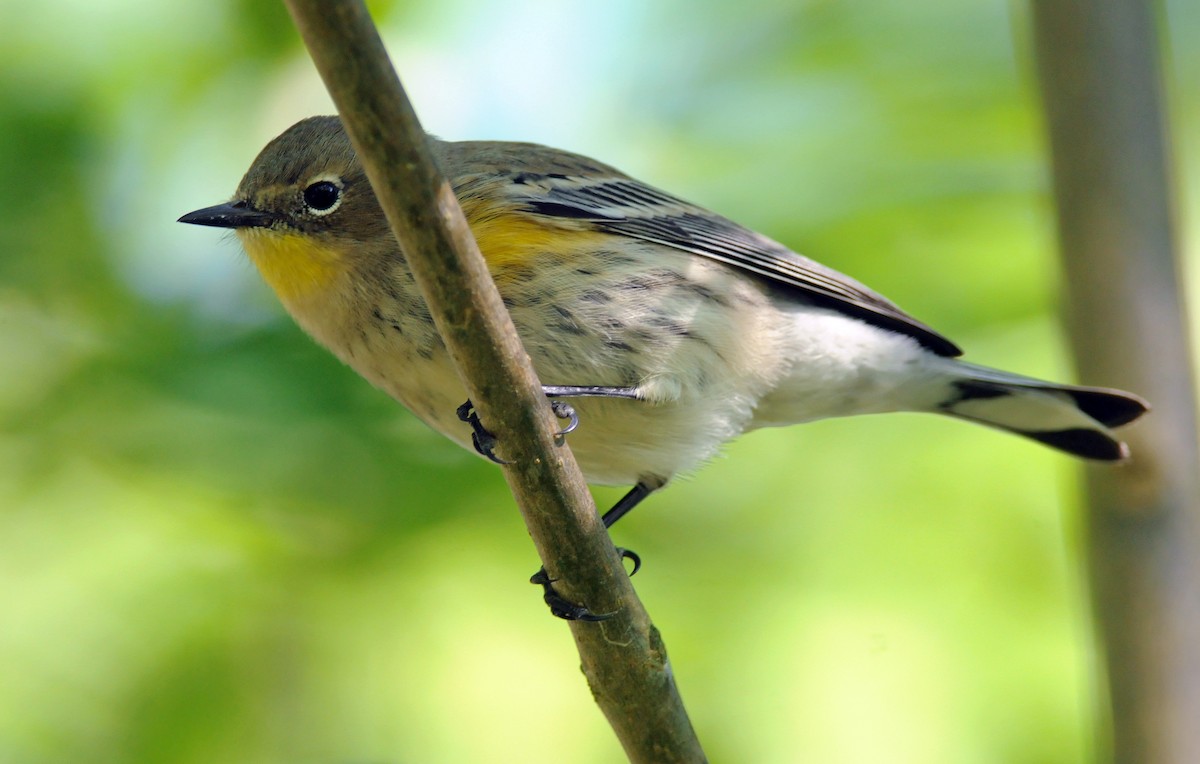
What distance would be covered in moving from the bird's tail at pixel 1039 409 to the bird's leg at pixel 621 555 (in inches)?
43.9

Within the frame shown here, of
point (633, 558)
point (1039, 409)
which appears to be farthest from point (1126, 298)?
point (633, 558)

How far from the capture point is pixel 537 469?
2043mm

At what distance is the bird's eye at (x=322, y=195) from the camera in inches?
127

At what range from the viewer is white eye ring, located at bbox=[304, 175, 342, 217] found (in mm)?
3227

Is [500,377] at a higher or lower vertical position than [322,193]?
lower

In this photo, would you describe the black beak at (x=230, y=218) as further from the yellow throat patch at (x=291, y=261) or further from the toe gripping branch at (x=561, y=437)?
the toe gripping branch at (x=561, y=437)

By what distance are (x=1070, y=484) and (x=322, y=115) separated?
8.62 feet

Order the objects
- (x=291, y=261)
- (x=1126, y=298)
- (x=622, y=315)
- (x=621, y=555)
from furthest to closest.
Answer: (x=291, y=261) → (x=622, y=315) → (x=621, y=555) → (x=1126, y=298)

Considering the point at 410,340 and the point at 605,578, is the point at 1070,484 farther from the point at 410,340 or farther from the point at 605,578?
the point at 410,340

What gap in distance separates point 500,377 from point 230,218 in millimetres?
1673

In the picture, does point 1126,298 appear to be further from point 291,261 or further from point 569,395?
point 291,261

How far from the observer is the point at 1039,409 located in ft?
11.6

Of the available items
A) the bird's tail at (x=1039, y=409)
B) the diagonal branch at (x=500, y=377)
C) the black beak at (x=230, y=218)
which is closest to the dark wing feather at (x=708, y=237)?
the bird's tail at (x=1039, y=409)

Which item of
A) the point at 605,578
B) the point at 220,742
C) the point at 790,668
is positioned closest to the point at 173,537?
the point at 220,742
